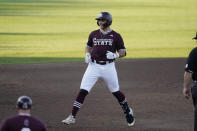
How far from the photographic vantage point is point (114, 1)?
5216cm

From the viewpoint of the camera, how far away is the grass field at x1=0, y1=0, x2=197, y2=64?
20562 mm

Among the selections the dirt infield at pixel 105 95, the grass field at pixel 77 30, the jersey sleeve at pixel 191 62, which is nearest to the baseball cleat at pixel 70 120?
the dirt infield at pixel 105 95

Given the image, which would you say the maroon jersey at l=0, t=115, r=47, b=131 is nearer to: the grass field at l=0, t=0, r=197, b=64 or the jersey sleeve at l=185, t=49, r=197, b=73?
the jersey sleeve at l=185, t=49, r=197, b=73

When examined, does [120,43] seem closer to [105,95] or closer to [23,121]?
[105,95]

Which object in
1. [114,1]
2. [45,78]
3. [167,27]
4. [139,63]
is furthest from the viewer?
[114,1]

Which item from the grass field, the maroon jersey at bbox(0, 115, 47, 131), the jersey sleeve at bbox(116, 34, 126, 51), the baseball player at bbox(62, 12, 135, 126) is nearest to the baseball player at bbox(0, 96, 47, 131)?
the maroon jersey at bbox(0, 115, 47, 131)

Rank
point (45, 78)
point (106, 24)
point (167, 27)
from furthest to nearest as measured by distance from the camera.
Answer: point (167, 27) < point (45, 78) < point (106, 24)

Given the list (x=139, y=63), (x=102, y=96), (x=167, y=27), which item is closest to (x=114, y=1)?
(x=167, y=27)

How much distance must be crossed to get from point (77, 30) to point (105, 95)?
16.4m

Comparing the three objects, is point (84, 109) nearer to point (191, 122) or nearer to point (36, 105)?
point (36, 105)

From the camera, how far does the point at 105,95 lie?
12.8 metres

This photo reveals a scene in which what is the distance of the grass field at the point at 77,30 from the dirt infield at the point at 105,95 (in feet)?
8.27

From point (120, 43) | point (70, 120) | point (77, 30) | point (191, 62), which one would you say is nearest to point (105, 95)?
point (70, 120)

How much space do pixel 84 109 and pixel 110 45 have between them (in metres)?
2.07
